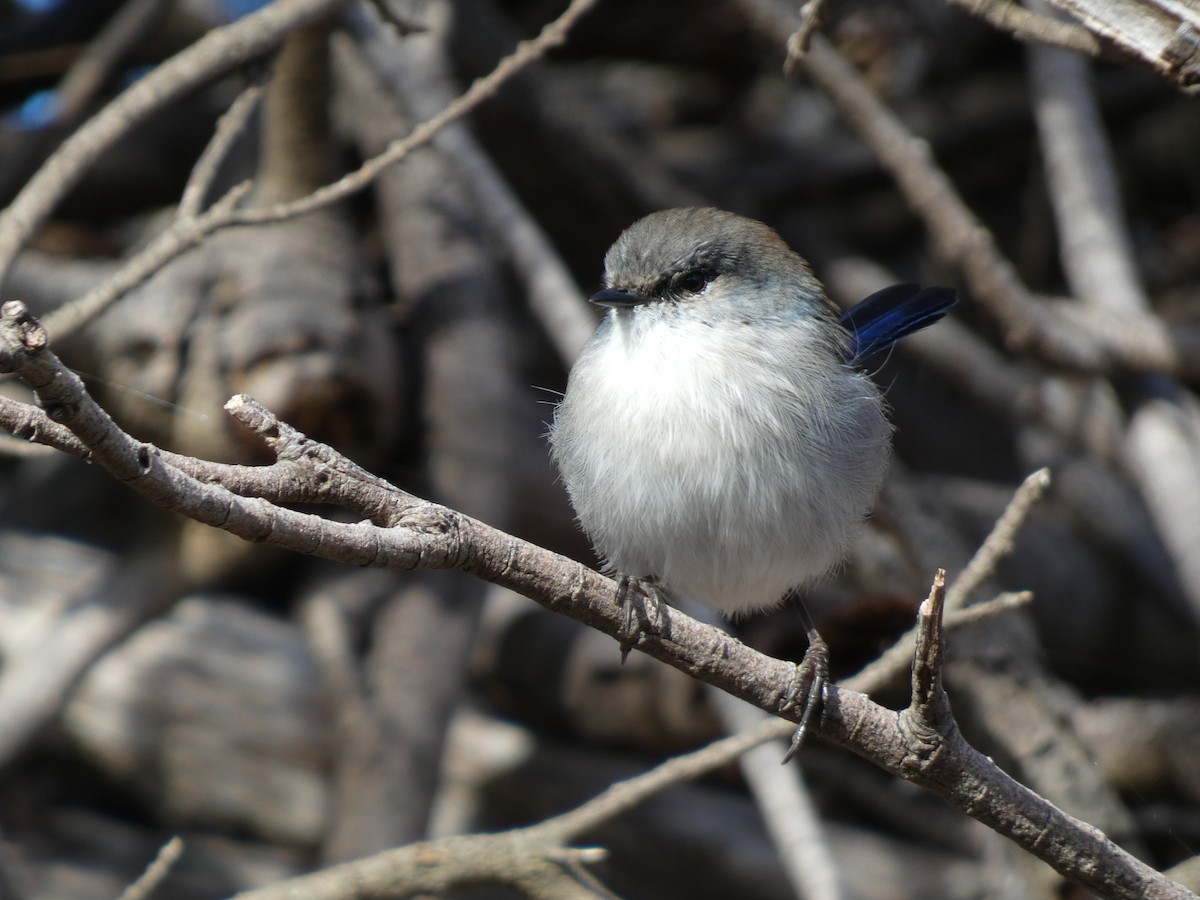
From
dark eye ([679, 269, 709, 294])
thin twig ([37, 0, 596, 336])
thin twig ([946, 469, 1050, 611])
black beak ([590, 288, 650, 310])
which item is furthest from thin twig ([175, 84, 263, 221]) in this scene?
thin twig ([946, 469, 1050, 611])

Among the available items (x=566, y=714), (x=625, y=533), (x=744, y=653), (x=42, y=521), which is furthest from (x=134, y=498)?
(x=744, y=653)

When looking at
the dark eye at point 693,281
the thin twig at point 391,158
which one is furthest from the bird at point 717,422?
the thin twig at point 391,158

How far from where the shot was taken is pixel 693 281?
8.32 ft

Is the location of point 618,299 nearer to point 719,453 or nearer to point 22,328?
point 719,453

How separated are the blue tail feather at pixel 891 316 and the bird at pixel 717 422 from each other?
0.41 ft

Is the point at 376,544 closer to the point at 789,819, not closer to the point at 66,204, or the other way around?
the point at 789,819

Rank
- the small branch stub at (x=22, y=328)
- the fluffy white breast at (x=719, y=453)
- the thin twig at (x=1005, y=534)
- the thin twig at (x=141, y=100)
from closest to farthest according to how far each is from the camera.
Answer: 1. the small branch stub at (x=22, y=328)
2. the thin twig at (x=1005, y=534)
3. the fluffy white breast at (x=719, y=453)
4. the thin twig at (x=141, y=100)

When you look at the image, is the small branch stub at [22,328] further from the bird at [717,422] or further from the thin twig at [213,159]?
the thin twig at [213,159]

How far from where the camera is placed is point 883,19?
493cm

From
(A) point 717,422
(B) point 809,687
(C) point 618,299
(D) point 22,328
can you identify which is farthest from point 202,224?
(B) point 809,687

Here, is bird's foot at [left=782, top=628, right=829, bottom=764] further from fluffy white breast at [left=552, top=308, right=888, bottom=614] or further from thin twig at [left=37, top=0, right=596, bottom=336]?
thin twig at [left=37, top=0, right=596, bottom=336]

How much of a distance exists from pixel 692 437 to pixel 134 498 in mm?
2474

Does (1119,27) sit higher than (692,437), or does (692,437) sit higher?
(1119,27)

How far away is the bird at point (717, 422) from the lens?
2.29 m
